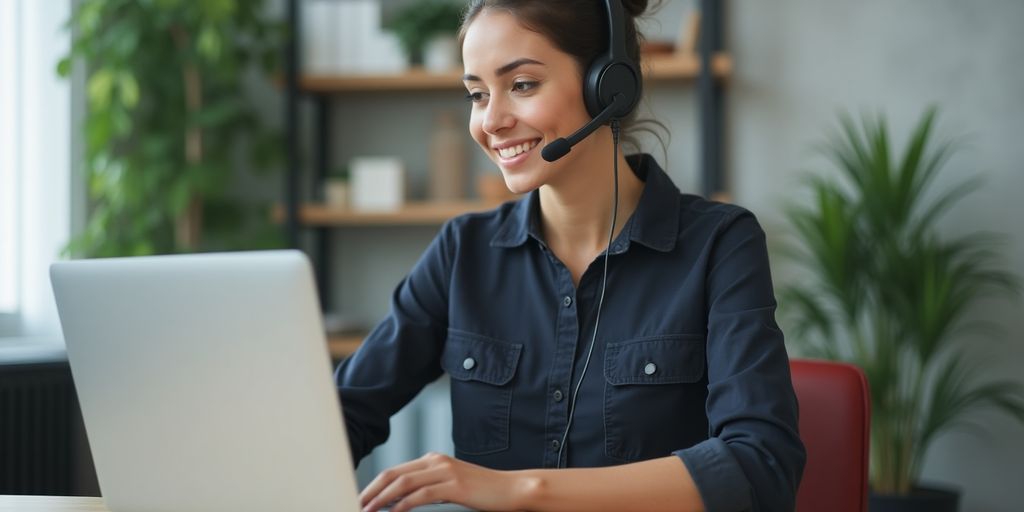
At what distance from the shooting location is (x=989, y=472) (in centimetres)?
320

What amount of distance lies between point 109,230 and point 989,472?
8.64ft

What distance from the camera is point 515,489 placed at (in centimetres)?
96

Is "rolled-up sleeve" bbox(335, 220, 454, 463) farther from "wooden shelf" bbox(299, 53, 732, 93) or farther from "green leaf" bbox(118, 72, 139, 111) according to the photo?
"wooden shelf" bbox(299, 53, 732, 93)

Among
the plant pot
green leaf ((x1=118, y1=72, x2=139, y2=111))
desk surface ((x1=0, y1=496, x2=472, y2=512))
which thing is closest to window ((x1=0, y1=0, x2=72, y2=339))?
green leaf ((x1=118, y1=72, x2=139, y2=111))

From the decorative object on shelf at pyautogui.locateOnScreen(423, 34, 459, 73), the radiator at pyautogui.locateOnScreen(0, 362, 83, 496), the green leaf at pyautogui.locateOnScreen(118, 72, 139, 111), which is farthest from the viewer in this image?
the decorative object on shelf at pyautogui.locateOnScreen(423, 34, 459, 73)

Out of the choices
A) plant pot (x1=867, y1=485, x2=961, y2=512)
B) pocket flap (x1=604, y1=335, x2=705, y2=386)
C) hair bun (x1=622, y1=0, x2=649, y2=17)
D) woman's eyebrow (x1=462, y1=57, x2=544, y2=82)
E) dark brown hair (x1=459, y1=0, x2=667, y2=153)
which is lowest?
plant pot (x1=867, y1=485, x2=961, y2=512)

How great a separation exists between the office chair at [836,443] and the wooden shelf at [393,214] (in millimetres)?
1944

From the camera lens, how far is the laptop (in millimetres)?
826

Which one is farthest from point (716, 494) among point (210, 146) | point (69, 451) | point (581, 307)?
point (210, 146)

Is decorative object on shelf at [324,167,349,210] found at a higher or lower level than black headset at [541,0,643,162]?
lower

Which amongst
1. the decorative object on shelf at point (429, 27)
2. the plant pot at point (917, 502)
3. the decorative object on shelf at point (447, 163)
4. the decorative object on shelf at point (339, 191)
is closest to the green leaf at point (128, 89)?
the decorative object on shelf at point (339, 191)

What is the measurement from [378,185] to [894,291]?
1.53 metres

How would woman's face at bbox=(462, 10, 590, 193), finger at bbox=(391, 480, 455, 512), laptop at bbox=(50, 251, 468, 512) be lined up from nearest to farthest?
laptop at bbox=(50, 251, 468, 512) → finger at bbox=(391, 480, 455, 512) → woman's face at bbox=(462, 10, 590, 193)

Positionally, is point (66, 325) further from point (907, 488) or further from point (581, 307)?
point (907, 488)
